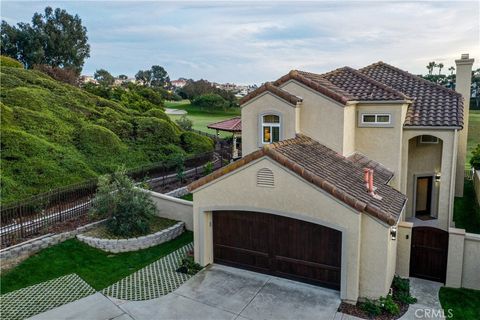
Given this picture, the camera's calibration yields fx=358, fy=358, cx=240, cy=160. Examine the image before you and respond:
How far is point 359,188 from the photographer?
39.4 ft

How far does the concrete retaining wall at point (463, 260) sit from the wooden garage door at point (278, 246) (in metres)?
3.98

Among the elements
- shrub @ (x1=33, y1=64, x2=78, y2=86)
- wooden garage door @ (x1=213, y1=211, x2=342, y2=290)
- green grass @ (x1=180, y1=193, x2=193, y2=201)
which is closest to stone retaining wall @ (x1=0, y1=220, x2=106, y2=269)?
wooden garage door @ (x1=213, y1=211, x2=342, y2=290)

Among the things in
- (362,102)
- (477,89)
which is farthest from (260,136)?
(477,89)

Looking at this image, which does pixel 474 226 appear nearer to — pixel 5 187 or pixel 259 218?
pixel 259 218

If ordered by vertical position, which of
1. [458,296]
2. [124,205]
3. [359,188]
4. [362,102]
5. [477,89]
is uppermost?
[477,89]

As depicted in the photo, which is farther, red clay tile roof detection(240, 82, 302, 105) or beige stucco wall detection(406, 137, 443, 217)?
beige stucco wall detection(406, 137, 443, 217)

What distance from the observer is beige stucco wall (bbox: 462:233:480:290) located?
11.9 metres

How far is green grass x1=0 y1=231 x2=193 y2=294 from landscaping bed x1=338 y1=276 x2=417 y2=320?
7868 mm

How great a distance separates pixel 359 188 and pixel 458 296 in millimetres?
4773

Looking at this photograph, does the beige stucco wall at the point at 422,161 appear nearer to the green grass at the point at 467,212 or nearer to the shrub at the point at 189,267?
the green grass at the point at 467,212

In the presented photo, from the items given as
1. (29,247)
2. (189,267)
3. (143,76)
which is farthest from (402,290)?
(143,76)

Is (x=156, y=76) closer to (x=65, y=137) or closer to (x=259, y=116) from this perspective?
(x=65, y=137)
